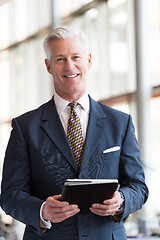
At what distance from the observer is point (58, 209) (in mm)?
1770

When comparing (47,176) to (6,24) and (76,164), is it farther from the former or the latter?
(6,24)

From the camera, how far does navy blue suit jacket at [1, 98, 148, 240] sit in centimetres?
195

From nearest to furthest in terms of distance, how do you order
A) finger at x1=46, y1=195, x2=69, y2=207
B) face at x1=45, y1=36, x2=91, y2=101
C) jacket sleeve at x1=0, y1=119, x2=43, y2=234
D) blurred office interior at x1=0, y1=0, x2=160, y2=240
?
1. finger at x1=46, y1=195, x2=69, y2=207
2. jacket sleeve at x1=0, y1=119, x2=43, y2=234
3. face at x1=45, y1=36, x2=91, y2=101
4. blurred office interior at x1=0, y1=0, x2=160, y2=240

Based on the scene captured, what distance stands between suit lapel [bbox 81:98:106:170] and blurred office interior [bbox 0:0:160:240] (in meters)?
2.75

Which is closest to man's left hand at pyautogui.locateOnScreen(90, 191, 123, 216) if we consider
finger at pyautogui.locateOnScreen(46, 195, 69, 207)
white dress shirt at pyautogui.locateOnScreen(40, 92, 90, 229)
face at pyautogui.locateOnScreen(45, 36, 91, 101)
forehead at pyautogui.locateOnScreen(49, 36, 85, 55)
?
finger at pyautogui.locateOnScreen(46, 195, 69, 207)

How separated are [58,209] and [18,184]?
0.98 ft

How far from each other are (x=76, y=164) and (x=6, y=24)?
9764mm

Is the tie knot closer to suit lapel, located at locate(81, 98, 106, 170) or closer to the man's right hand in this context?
suit lapel, located at locate(81, 98, 106, 170)

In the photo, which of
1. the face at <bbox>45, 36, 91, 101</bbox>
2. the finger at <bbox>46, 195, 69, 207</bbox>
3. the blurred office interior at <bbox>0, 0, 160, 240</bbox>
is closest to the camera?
the finger at <bbox>46, 195, 69, 207</bbox>

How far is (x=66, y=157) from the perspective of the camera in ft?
6.46

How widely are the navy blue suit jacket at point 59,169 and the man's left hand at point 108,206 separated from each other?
0.09m

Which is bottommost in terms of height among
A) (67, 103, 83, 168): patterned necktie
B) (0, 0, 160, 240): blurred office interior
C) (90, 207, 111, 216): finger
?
(90, 207, 111, 216): finger

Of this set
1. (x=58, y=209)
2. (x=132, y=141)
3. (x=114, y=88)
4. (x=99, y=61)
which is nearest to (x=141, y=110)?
(x=114, y=88)

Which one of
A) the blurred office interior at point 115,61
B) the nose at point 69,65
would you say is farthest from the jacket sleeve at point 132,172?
the blurred office interior at point 115,61
